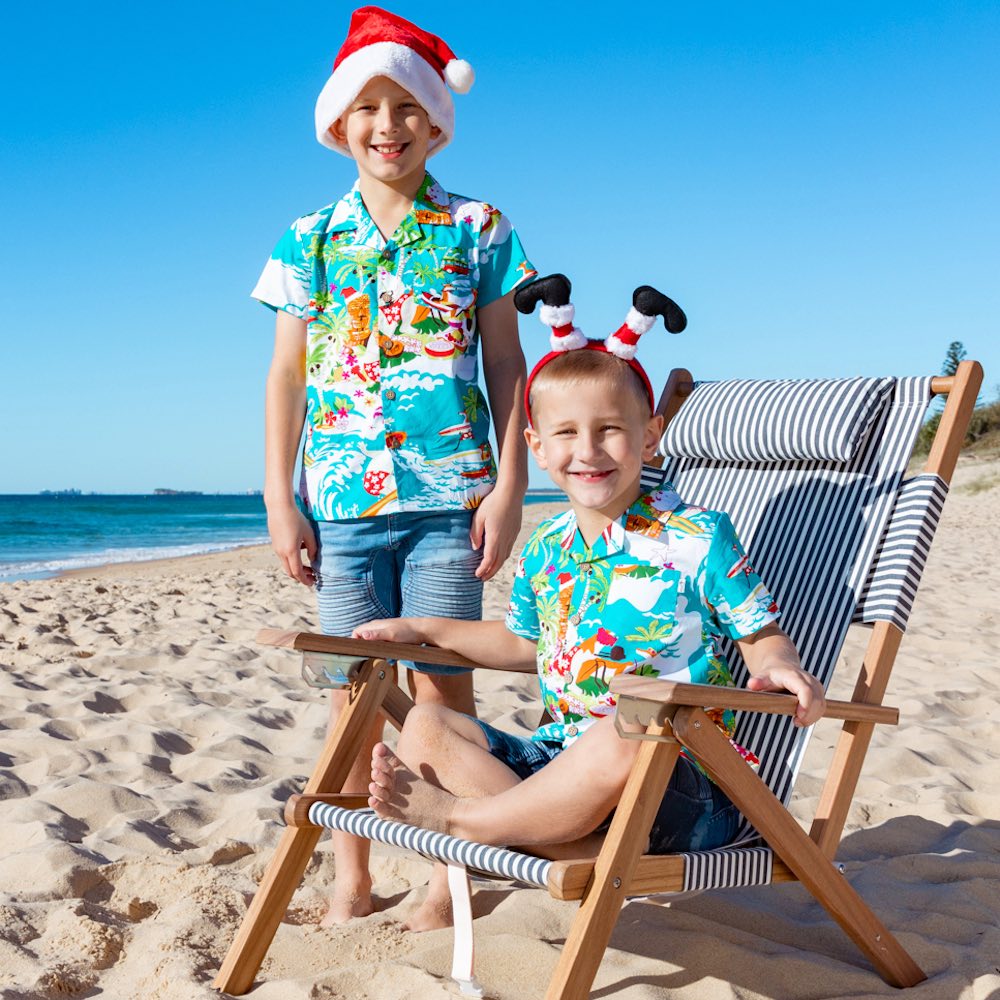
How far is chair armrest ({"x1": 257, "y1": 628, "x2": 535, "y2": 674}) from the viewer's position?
230cm

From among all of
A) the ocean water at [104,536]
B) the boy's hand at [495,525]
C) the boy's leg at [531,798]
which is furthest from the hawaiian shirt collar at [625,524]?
the ocean water at [104,536]

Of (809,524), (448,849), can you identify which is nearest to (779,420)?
(809,524)

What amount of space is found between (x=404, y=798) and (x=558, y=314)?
98 cm

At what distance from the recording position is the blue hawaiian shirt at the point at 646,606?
2236mm

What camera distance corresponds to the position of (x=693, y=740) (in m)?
1.87

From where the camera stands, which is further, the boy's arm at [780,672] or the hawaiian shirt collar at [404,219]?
the hawaiian shirt collar at [404,219]

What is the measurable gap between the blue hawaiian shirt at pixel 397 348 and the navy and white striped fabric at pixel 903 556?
2.97ft

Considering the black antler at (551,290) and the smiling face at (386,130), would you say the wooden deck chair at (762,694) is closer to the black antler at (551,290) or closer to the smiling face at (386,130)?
the black antler at (551,290)

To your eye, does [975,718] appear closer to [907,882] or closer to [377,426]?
[907,882]

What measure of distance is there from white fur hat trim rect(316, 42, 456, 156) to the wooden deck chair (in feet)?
3.38

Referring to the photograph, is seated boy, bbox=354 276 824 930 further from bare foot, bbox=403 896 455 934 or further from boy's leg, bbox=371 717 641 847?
bare foot, bbox=403 896 455 934

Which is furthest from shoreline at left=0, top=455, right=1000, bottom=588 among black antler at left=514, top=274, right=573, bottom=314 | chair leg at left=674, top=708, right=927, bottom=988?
chair leg at left=674, top=708, right=927, bottom=988

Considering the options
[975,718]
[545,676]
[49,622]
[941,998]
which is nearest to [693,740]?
[545,676]

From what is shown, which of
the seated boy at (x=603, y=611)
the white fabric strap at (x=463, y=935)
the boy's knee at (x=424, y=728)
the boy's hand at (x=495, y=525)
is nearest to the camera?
the white fabric strap at (x=463, y=935)
